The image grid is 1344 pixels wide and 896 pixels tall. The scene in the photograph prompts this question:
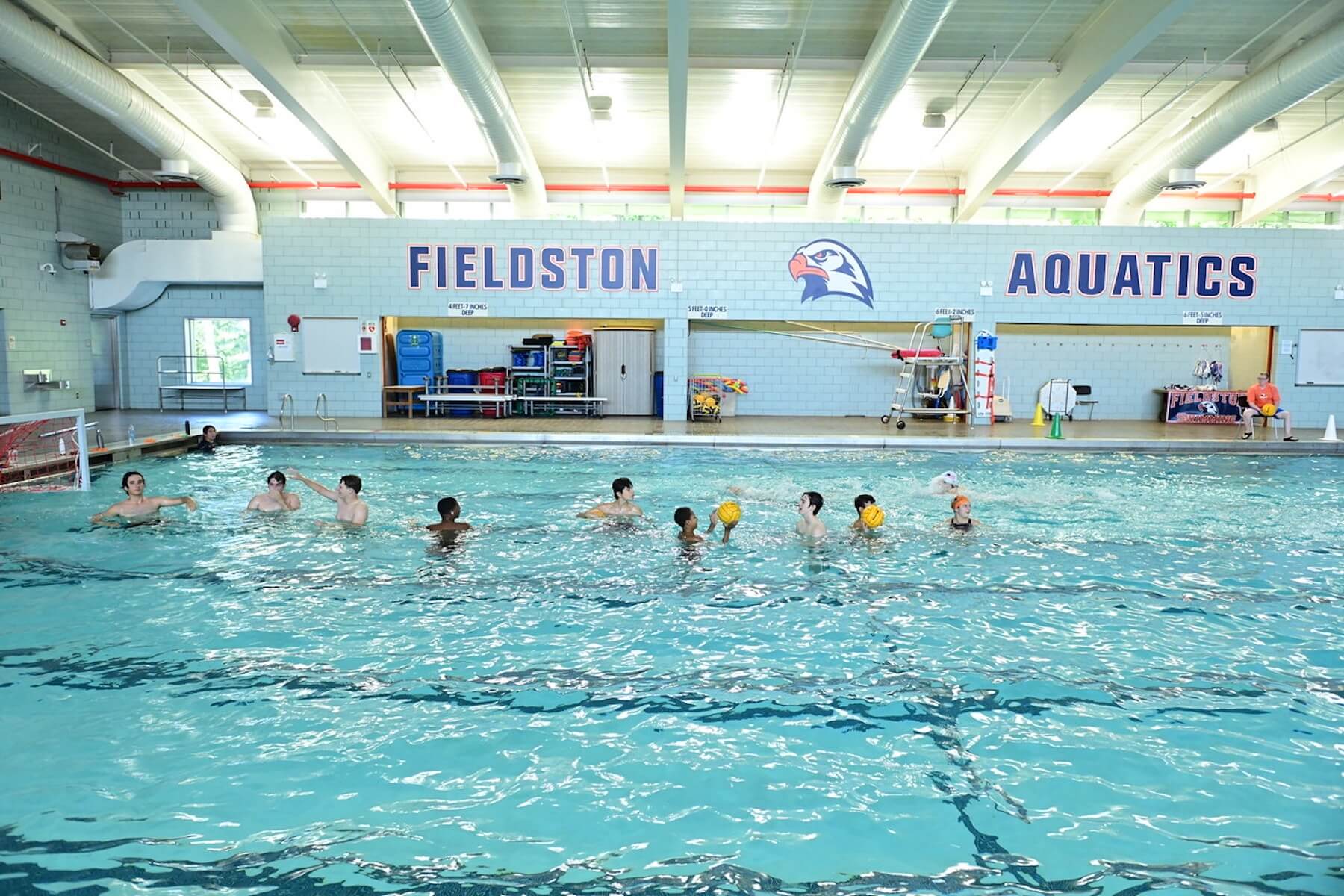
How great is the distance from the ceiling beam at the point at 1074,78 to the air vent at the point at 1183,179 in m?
2.88

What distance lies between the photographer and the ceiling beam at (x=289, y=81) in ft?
37.4

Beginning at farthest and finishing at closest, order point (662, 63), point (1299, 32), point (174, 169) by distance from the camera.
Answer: point (174, 169) → point (662, 63) → point (1299, 32)

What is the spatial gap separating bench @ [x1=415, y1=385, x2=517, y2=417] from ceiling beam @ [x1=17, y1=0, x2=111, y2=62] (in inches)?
284

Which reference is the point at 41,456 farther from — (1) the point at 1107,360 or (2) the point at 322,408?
(1) the point at 1107,360

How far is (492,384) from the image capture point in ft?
55.0

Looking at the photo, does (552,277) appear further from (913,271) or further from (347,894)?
(347,894)

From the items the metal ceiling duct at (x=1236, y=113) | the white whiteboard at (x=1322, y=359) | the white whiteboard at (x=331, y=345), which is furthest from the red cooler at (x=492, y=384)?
the white whiteboard at (x=1322, y=359)

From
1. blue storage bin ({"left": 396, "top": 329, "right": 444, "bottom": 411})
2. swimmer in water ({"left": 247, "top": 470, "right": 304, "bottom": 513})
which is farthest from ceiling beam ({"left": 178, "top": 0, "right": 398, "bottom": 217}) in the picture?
swimmer in water ({"left": 247, "top": 470, "right": 304, "bottom": 513})

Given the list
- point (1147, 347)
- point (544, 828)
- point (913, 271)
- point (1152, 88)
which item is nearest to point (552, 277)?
point (913, 271)

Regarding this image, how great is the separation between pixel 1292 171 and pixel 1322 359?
4076mm

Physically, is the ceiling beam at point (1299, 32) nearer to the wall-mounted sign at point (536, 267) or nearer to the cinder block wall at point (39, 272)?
the wall-mounted sign at point (536, 267)

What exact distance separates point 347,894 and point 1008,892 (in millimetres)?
2123

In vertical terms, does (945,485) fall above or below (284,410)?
below

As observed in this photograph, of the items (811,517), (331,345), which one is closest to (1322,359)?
(811,517)
